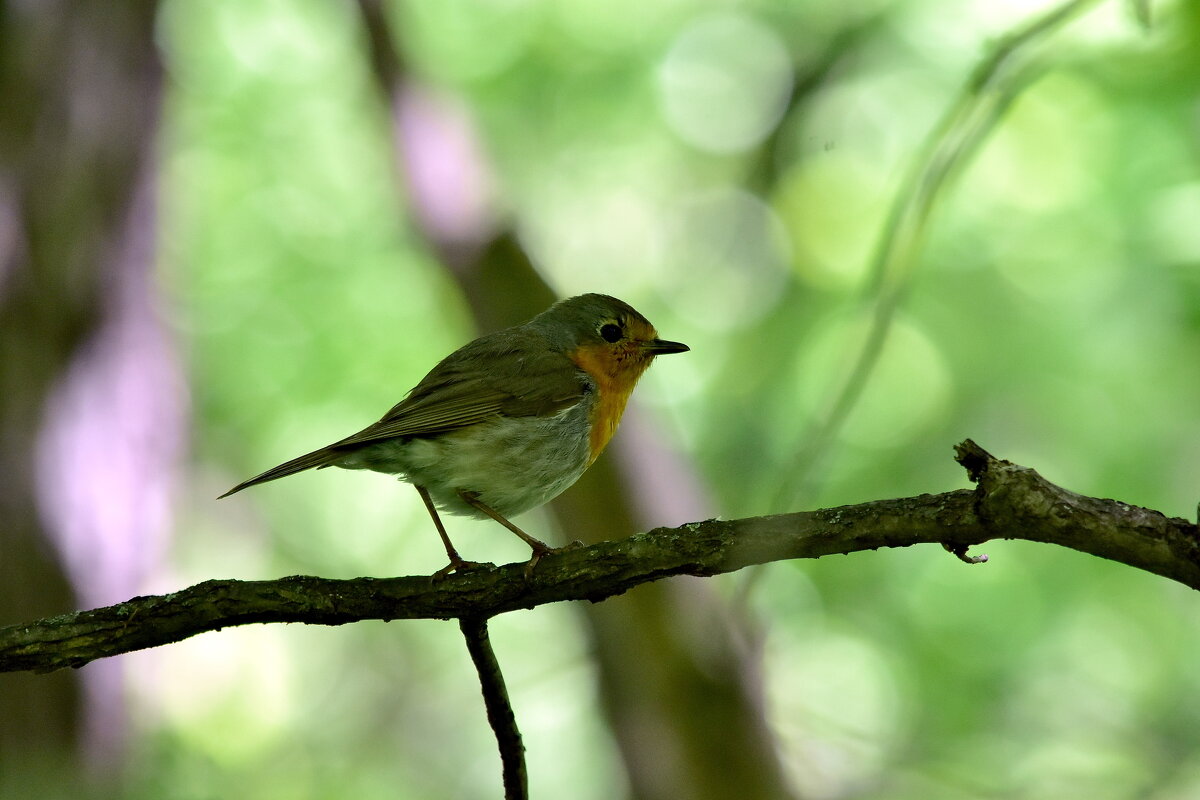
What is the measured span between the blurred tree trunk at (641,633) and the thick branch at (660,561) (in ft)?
8.24

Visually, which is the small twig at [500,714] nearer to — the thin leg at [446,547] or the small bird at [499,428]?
the thin leg at [446,547]

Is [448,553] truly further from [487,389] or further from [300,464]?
[487,389]

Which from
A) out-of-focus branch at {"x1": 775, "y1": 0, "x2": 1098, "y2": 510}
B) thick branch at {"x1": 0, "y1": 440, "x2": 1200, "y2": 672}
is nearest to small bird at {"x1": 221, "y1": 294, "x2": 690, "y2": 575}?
thick branch at {"x1": 0, "y1": 440, "x2": 1200, "y2": 672}

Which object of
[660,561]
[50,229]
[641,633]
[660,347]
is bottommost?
[660,561]

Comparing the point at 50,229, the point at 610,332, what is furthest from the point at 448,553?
the point at 50,229

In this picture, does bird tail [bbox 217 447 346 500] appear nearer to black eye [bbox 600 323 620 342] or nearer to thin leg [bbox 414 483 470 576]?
thin leg [bbox 414 483 470 576]

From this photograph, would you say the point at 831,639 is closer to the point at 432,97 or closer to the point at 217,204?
the point at 432,97

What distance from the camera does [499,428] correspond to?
3.85 m

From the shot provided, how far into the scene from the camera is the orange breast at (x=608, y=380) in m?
4.09

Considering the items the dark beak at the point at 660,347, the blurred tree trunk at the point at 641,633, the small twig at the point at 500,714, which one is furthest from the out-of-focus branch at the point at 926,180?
the blurred tree trunk at the point at 641,633

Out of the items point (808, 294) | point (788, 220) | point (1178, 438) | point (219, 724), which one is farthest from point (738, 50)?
point (219, 724)

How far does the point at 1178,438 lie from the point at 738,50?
4720mm

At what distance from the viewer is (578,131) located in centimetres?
1021

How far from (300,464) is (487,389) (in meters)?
0.88
